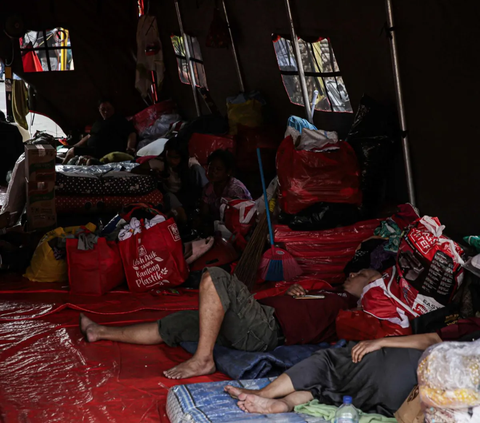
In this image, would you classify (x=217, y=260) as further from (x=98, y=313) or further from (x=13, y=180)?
(x=13, y=180)

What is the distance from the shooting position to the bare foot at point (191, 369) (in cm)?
282

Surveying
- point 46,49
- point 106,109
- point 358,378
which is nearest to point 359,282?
point 358,378

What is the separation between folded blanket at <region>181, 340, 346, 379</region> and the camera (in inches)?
110

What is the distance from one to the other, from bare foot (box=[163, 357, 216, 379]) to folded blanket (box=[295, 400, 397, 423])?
0.57m

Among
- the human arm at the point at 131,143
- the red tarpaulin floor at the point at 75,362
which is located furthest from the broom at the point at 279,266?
the human arm at the point at 131,143

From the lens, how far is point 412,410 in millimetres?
2166

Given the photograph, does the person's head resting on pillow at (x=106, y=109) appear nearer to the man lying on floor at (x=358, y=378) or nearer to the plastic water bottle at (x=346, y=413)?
the man lying on floor at (x=358, y=378)

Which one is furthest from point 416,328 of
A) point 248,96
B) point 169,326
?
point 248,96

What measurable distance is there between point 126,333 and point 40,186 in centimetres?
183

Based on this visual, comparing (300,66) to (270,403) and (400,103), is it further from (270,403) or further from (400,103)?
(270,403)

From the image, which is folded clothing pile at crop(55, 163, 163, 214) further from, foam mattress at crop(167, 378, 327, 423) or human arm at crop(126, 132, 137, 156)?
human arm at crop(126, 132, 137, 156)

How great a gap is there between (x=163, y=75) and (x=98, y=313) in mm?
5952

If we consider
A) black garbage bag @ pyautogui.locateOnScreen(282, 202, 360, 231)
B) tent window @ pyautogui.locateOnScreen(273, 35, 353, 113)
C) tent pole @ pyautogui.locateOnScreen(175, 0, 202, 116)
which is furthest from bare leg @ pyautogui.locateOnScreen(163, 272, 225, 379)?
tent pole @ pyautogui.locateOnScreen(175, 0, 202, 116)

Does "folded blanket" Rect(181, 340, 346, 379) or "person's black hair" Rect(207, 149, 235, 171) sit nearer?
"folded blanket" Rect(181, 340, 346, 379)
